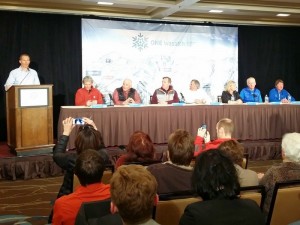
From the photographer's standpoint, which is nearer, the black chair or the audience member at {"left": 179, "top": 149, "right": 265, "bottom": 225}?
the audience member at {"left": 179, "top": 149, "right": 265, "bottom": 225}

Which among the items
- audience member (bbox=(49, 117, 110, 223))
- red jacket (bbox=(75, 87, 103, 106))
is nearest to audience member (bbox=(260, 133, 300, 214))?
Answer: audience member (bbox=(49, 117, 110, 223))

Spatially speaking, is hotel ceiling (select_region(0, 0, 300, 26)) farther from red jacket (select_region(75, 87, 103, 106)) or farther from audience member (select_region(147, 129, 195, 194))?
audience member (select_region(147, 129, 195, 194))

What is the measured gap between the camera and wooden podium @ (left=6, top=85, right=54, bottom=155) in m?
4.73

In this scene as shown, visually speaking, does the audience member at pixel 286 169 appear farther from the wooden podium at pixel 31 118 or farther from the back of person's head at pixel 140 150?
the wooden podium at pixel 31 118

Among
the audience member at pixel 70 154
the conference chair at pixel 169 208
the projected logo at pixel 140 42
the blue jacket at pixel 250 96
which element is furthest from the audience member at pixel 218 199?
the projected logo at pixel 140 42

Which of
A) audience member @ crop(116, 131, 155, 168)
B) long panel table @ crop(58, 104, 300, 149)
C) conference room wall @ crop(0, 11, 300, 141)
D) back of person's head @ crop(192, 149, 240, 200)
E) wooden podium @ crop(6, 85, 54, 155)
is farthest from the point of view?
conference room wall @ crop(0, 11, 300, 141)

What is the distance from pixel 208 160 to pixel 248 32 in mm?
7717

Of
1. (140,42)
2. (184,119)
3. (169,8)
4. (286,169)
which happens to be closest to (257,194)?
(286,169)

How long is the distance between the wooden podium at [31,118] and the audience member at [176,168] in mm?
2993

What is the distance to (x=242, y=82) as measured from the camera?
340 inches

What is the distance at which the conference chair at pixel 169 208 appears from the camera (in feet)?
5.78

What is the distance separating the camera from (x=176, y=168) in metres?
2.14

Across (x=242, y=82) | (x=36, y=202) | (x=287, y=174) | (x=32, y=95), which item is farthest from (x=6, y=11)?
(x=287, y=174)

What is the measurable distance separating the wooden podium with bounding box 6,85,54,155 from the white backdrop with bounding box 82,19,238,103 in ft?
7.93
